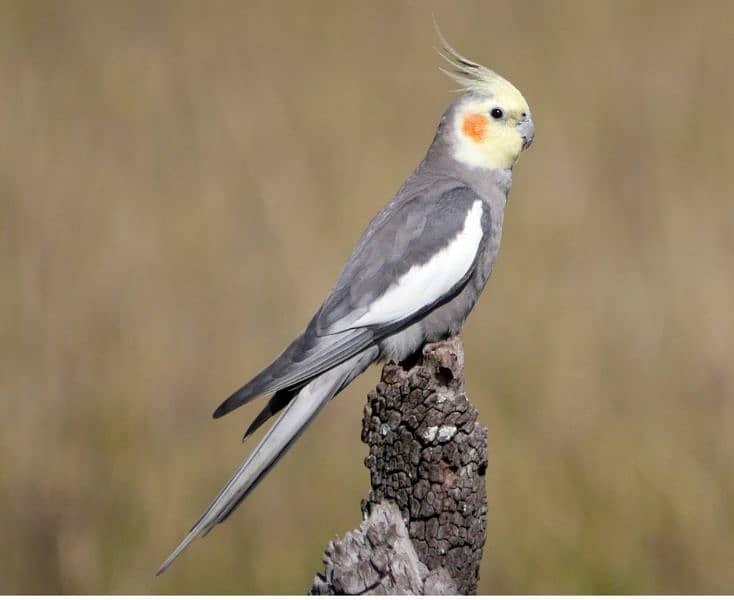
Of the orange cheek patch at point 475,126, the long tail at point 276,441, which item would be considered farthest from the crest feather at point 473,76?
→ the long tail at point 276,441

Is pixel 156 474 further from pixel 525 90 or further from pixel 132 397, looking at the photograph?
pixel 525 90

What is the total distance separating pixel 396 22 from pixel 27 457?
3.47m

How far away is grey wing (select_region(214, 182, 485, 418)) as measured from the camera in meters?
4.57

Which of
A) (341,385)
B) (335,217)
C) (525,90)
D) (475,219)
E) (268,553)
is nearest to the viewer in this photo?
(341,385)

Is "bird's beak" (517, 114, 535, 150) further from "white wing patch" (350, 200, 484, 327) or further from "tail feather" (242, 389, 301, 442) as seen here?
"tail feather" (242, 389, 301, 442)

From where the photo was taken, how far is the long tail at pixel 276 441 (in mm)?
4191

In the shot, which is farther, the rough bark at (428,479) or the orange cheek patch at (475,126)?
the orange cheek patch at (475,126)

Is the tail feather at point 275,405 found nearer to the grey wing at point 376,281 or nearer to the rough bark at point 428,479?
the grey wing at point 376,281

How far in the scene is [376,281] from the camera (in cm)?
488

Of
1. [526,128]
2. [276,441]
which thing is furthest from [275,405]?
[526,128]

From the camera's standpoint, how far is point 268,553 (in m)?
6.32

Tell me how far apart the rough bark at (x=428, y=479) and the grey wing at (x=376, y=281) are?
44 centimetres

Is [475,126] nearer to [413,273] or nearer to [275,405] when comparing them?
[413,273]

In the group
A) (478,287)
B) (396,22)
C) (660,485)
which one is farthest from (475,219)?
(396,22)
